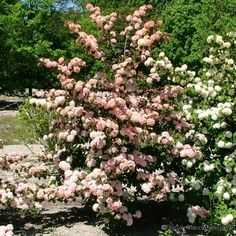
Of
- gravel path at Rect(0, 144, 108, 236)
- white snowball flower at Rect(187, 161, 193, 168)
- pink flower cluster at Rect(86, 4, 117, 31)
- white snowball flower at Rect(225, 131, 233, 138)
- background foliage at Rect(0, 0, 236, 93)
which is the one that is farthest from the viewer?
background foliage at Rect(0, 0, 236, 93)

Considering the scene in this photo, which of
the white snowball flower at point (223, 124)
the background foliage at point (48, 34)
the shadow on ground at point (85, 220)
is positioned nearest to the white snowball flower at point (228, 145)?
the white snowball flower at point (223, 124)

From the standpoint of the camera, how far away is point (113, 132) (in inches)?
234

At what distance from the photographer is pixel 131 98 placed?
21.2ft

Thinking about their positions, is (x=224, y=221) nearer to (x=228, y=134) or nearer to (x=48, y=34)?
(x=228, y=134)

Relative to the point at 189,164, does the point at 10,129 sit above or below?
below

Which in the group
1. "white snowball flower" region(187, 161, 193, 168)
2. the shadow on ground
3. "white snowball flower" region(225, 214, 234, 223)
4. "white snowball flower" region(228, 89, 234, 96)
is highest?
"white snowball flower" region(228, 89, 234, 96)

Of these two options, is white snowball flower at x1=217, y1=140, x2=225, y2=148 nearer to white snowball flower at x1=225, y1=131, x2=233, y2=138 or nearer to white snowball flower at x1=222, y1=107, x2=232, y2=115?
white snowball flower at x1=225, y1=131, x2=233, y2=138

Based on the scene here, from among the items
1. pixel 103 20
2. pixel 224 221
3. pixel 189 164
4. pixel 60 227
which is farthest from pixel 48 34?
pixel 224 221

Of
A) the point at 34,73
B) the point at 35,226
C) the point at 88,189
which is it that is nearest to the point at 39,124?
the point at 35,226

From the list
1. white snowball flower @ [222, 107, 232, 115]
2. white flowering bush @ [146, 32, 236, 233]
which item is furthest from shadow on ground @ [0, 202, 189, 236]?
white snowball flower @ [222, 107, 232, 115]

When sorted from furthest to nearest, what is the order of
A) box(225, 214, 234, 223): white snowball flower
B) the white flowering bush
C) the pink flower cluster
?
Answer: the pink flower cluster < the white flowering bush < box(225, 214, 234, 223): white snowball flower

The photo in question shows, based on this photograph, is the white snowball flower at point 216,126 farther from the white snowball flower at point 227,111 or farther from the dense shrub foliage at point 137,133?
the white snowball flower at point 227,111

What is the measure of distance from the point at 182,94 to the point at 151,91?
384 millimetres

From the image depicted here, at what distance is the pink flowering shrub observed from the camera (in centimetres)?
600
